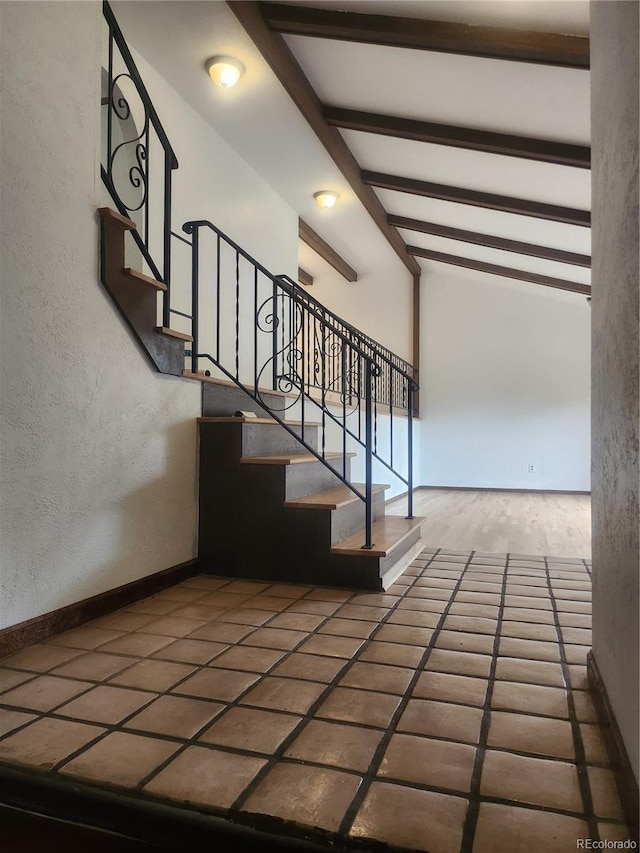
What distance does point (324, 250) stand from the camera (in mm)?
6922

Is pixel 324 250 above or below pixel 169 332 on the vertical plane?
above

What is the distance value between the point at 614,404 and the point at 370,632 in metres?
1.20

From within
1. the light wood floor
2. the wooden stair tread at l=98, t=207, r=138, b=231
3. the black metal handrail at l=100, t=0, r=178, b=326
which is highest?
the black metal handrail at l=100, t=0, r=178, b=326

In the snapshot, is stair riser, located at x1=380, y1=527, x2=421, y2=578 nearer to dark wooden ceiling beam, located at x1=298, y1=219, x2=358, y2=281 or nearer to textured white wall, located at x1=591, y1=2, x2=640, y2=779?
textured white wall, located at x1=591, y1=2, x2=640, y2=779

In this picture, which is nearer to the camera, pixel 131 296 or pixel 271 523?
pixel 131 296

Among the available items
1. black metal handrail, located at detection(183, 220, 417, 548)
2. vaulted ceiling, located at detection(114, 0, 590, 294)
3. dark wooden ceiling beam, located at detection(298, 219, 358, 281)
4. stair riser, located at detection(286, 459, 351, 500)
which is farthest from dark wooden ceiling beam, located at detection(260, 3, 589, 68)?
dark wooden ceiling beam, located at detection(298, 219, 358, 281)

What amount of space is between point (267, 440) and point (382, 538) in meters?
0.82

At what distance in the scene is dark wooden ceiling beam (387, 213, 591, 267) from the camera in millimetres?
5820

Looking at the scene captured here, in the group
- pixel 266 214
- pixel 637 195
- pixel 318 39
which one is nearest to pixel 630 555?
pixel 637 195

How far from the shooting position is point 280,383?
488 cm

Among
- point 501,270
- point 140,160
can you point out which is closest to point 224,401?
point 140,160

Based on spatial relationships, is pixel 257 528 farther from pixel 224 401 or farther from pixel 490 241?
pixel 490 241

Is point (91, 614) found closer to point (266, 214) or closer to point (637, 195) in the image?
point (637, 195)

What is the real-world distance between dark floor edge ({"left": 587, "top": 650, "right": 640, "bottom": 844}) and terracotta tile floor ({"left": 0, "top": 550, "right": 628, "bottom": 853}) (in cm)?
2
